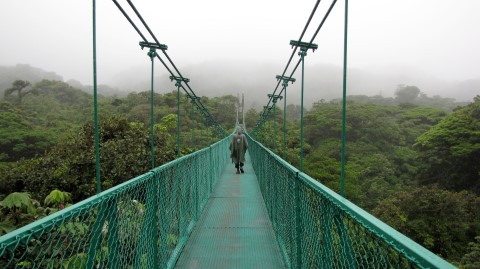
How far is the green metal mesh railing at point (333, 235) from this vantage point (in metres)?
0.75

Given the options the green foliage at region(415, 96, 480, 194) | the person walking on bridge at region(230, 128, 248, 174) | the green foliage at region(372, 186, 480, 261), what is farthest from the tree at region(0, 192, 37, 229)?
the green foliage at region(415, 96, 480, 194)

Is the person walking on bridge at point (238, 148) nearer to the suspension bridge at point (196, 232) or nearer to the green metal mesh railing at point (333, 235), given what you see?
the suspension bridge at point (196, 232)

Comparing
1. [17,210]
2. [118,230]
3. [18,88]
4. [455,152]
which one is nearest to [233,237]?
[17,210]

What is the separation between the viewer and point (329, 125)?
27812 mm

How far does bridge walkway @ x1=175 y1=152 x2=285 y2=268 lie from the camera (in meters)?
2.55

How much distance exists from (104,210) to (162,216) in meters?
0.94

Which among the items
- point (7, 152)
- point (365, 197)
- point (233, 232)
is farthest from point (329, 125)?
point (233, 232)

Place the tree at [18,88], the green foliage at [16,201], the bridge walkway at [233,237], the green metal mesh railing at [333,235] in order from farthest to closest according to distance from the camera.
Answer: the tree at [18,88] → the bridge walkway at [233,237] → the green foliage at [16,201] → the green metal mesh railing at [333,235]

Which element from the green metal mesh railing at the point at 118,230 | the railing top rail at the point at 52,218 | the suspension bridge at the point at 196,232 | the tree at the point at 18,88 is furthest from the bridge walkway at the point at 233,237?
the tree at the point at 18,88

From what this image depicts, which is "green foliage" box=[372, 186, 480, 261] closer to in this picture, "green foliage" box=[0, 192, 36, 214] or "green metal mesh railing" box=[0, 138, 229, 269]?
"green metal mesh railing" box=[0, 138, 229, 269]

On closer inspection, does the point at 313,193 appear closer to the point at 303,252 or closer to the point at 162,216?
the point at 303,252

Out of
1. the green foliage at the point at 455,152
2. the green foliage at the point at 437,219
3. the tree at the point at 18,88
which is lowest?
the green foliage at the point at 437,219

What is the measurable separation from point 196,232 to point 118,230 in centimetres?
193

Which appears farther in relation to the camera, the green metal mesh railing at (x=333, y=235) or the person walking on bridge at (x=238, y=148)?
the person walking on bridge at (x=238, y=148)
